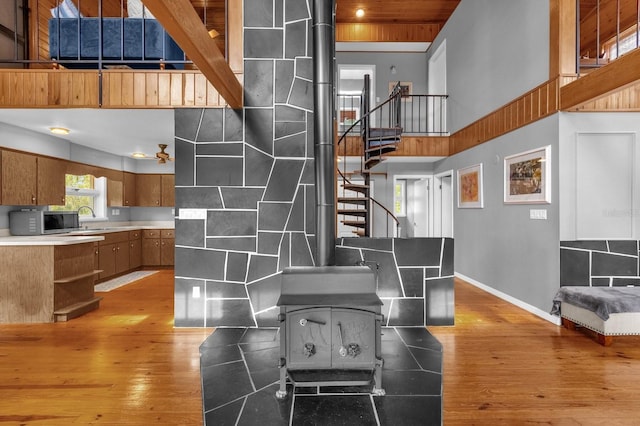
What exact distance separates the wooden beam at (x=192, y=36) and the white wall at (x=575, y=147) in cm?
368

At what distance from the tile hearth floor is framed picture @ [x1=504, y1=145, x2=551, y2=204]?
2.36 m

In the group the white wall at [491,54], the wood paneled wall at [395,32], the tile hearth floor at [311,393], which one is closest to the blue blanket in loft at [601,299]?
the tile hearth floor at [311,393]

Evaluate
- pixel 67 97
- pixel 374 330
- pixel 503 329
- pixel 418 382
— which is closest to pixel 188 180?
pixel 67 97

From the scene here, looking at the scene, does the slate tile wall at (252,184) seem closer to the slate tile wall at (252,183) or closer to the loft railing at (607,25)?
the slate tile wall at (252,183)

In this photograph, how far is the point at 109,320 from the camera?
4086 millimetres

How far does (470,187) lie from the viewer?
Answer: 6031 mm

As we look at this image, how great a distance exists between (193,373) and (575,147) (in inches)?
179

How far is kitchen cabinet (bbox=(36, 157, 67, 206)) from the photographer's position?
510cm

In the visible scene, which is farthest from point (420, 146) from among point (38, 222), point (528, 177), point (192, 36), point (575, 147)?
point (38, 222)

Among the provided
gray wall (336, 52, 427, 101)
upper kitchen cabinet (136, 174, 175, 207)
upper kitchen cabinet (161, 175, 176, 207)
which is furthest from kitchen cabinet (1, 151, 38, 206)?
gray wall (336, 52, 427, 101)

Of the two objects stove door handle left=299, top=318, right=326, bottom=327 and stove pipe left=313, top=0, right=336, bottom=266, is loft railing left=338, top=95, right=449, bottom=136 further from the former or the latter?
stove door handle left=299, top=318, right=326, bottom=327

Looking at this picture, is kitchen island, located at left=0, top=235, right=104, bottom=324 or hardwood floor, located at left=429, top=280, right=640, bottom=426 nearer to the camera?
hardwood floor, located at left=429, top=280, right=640, bottom=426

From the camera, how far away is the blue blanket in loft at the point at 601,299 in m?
3.28

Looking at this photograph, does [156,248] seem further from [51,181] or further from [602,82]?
[602,82]
